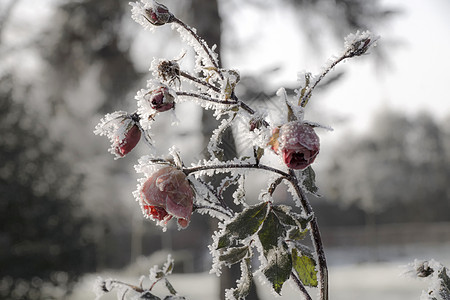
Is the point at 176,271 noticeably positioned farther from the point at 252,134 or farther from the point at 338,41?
the point at 252,134

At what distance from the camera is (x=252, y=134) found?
1.76ft

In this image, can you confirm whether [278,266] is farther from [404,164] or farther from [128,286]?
[404,164]

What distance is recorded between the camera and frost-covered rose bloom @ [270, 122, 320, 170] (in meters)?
0.48

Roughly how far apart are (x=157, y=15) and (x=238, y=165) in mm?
206

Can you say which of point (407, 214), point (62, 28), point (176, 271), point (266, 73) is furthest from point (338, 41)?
point (407, 214)

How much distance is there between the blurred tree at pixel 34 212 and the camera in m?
4.29

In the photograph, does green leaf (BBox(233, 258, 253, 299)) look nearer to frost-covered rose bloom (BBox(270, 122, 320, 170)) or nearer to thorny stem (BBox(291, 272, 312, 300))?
thorny stem (BBox(291, 272, 312, 300))

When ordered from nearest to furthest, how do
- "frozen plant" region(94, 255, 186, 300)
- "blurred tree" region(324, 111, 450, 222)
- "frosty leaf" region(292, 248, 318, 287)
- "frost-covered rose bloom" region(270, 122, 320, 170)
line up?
"frost-covered rose bloom" region(270, 122, 320, 170) < "frosty leaf" region(292, 248, 318, 287) < "frozen plant" region(94, 255, 186, 300) < "blurred tree" region(324, 111, 450, 222)

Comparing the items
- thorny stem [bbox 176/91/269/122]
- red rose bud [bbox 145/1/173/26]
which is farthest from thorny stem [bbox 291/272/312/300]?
red rose bud [bbox 145/1/173/26]

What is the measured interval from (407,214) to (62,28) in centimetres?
1459

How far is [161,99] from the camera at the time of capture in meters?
0.53

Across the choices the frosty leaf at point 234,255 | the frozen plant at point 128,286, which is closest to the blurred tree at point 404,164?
the frozen plant at point 128,286

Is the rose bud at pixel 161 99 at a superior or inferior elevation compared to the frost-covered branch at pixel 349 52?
inferior

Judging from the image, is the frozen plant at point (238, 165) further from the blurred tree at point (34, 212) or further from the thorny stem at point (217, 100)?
the blurred tree at point (34, 212)
